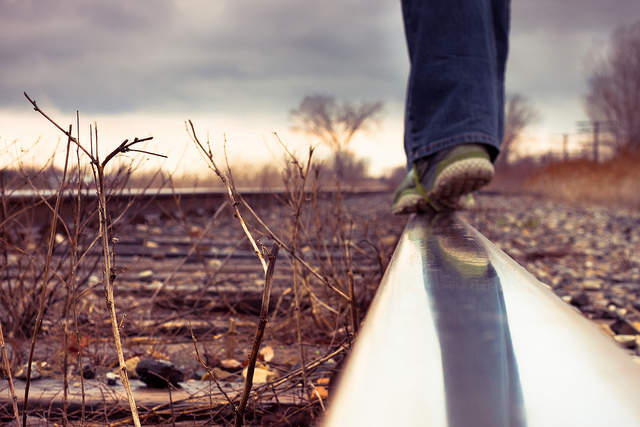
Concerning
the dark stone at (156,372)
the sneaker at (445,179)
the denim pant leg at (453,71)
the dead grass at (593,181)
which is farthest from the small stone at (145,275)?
the dead grass at (593,181)

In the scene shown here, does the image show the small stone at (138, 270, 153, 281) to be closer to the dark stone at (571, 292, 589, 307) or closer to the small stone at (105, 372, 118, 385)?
the small stone at (105, 372, 118, 385)

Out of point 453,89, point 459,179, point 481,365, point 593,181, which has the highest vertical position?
point 453,89

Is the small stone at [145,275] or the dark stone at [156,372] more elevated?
the dark stone at [156,372]

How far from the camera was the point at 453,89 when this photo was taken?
1615mm

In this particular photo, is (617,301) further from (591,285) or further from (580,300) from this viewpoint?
(591,285)

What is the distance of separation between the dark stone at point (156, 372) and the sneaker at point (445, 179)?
40.2 inches

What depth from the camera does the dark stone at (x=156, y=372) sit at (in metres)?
1.21

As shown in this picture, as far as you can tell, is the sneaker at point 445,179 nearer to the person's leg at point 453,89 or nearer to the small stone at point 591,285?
the person's leg at point 453,89

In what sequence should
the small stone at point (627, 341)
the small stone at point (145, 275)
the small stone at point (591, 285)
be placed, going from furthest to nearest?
the small stone at point (145, 275) → the small stone at point (591, 285) → the small stone at point (627, 341)

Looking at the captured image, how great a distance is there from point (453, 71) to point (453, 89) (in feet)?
0.19

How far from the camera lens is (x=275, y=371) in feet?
4.44

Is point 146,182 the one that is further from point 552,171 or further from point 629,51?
point 629,51

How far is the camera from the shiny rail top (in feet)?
1.17

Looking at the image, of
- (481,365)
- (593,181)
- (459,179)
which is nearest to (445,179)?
(459,179)
